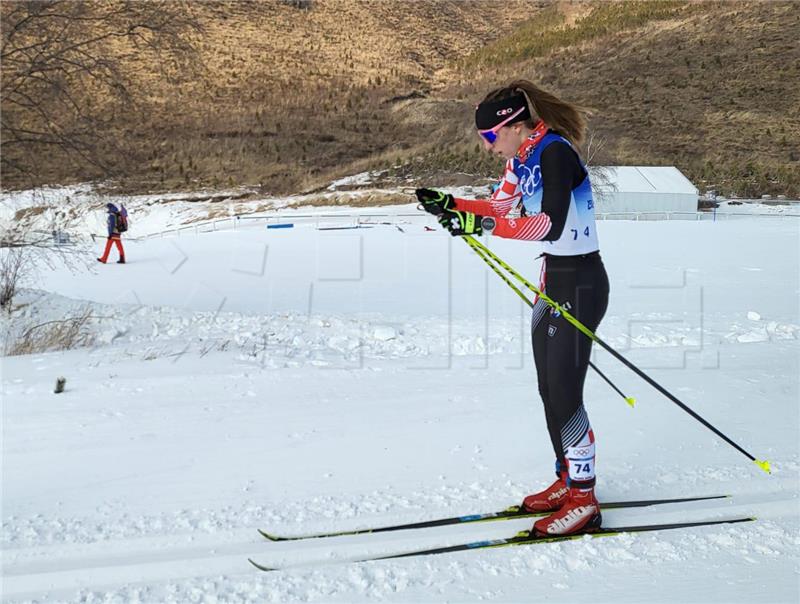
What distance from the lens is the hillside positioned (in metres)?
39.3

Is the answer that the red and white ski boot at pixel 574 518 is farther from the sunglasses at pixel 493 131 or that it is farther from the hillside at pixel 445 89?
the hillside at pixel 445 89

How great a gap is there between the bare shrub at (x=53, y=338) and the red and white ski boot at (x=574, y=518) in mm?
5511

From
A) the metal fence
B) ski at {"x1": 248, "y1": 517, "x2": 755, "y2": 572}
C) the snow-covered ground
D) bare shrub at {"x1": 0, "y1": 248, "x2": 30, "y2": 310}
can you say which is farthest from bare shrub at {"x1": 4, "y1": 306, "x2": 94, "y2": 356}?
the metal fence

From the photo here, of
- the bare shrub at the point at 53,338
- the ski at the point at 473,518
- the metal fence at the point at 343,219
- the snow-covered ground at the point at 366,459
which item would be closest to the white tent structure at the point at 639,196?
the metal fence at the point at 343,219

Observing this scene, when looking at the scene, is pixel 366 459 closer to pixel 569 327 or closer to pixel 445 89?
pixel 569 327

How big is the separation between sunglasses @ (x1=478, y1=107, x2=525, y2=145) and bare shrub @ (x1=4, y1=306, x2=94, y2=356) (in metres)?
5.37

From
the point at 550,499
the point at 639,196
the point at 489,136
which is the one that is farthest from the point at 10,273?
the point at 639,196

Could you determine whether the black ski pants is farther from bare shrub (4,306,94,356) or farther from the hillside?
the hillside

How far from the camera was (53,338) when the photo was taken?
7336 mm

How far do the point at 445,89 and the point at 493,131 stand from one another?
54192 mm

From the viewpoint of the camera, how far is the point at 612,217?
90.2 feet

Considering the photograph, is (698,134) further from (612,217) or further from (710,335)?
(710,335)

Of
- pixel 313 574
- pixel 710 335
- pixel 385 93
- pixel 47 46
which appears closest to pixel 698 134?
pixel 385 93

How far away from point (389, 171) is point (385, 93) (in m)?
17.7
